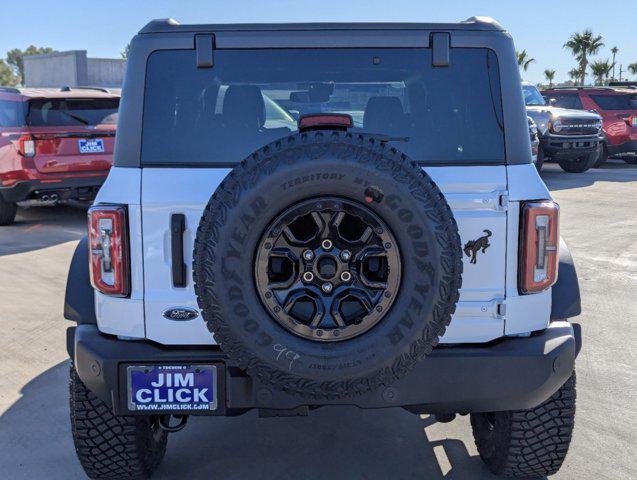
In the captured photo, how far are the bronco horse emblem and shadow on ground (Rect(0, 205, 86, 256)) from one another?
6375mm

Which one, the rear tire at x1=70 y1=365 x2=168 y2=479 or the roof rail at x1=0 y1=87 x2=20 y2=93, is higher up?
the roof rail at x1=0 y1=87 x2=20 y2=93

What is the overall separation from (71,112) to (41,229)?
1.43 metres

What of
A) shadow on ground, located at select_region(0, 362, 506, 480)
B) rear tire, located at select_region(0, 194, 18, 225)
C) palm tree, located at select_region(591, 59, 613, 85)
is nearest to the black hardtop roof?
shadow on ground, located at select_region(0, 362, 506, 480)

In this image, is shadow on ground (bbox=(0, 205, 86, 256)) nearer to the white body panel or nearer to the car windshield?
the white body panel

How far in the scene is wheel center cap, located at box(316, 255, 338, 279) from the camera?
103 inches

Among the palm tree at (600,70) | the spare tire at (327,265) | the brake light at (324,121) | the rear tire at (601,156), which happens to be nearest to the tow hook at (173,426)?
the spare tire at (327,265)

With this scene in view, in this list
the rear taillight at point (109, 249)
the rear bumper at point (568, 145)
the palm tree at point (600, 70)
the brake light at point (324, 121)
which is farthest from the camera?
the palm tree at point (600, 70)

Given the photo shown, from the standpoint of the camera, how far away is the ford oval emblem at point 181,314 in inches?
114

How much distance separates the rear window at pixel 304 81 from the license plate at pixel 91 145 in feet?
22.2

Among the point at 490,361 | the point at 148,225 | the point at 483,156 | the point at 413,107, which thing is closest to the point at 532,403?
the point at 490,361

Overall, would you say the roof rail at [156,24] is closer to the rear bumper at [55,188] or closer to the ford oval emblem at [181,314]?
the ford oval emblem at [181,314]

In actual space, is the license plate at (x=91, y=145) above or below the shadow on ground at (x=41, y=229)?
above

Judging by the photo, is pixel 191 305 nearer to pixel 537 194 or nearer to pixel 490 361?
pixel 490 361

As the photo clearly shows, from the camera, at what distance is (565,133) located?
1563 cm
